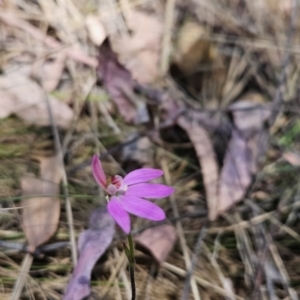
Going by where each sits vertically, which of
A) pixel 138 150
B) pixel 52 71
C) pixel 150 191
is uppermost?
pixel 150 191

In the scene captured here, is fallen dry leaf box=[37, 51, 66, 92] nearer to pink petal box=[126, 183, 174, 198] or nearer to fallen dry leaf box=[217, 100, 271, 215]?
fallen dry leaf box=[217, 100, 271, 215]

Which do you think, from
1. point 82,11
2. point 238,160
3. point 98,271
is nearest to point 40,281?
point 98,271

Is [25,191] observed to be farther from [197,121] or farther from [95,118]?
[197,121]

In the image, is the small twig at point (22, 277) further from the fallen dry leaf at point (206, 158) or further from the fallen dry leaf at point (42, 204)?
the fallen dry leaf at point (206, 158)

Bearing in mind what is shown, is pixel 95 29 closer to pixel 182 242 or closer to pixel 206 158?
pixel 206 158

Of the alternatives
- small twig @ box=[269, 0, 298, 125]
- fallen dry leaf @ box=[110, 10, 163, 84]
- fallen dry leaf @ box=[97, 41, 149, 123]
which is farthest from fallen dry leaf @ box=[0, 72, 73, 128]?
small twig @ box=[269, 0, 298, 125]

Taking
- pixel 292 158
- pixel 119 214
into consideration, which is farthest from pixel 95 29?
pixel 119 214

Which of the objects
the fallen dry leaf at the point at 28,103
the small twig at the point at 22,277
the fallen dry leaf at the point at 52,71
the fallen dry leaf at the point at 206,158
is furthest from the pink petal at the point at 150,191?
the fallen dry leaf at the point at 52,71
